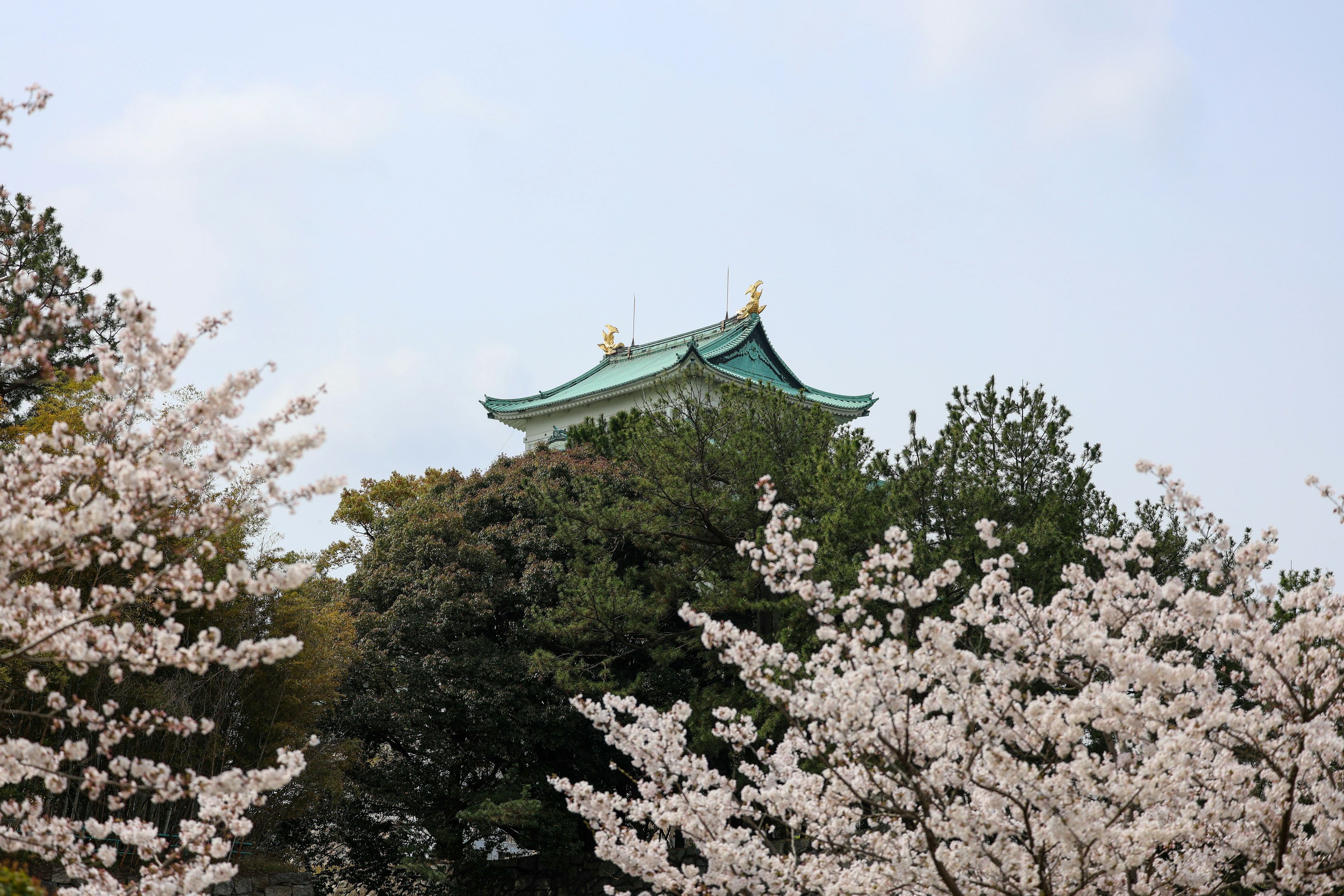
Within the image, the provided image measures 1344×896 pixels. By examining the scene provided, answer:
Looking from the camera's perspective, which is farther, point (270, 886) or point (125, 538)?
point (270, 886)

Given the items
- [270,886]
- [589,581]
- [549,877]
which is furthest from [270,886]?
[589,581]

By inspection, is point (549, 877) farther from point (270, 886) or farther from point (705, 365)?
point (705, 365)

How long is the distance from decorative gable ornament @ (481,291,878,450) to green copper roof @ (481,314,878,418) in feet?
0.06

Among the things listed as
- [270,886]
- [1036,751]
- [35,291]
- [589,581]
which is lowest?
[1036,751]

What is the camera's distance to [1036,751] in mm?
5152

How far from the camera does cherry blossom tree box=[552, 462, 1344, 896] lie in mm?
4723

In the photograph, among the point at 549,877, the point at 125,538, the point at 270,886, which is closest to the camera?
the point at 125,538

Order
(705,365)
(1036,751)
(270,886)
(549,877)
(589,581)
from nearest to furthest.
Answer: (1036,751), (589,581), (270,886), (549,877), (705,365)

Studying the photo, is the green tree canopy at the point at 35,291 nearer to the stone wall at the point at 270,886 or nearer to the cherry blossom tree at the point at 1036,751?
the stone wall at the point at 270,886

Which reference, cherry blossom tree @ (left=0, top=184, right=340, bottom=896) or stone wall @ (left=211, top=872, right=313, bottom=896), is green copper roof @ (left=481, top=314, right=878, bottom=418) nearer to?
stone wall @ (left=211, top=872, right=313, bottom=896)

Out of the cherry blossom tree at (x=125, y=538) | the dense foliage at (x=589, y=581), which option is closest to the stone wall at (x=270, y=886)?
the dense foliage at (x=589, y=581)

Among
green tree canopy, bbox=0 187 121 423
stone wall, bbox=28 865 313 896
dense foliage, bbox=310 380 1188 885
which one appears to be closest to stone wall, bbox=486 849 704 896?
dense foliage, bbox=310 380 1188 885

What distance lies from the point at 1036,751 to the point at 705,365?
18.0 meters

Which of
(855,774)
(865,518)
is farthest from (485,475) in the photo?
(855,774)
